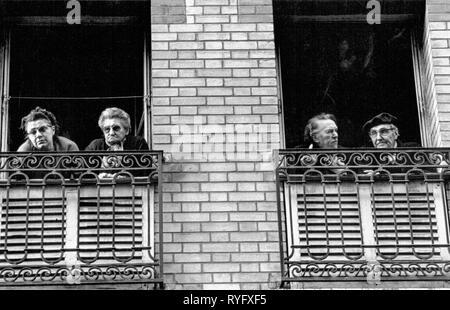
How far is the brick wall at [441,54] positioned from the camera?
1441cm

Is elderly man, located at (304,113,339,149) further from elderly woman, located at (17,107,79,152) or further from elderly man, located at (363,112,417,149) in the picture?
elderly woman, located at (17,107,79,152)

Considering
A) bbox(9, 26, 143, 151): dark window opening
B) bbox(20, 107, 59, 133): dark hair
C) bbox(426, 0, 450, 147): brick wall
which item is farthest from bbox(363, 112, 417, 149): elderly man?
bbox(20, 107, 59, 133): dark hair

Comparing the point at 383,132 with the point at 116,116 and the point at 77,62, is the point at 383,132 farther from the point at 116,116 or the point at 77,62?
the point at 77,62

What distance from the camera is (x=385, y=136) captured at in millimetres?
14633

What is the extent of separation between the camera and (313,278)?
1338 centimetres

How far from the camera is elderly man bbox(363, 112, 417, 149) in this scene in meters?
14.6

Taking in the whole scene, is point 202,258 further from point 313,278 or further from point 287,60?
point 287,60

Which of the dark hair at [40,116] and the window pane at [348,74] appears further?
the window pane at [348,74]

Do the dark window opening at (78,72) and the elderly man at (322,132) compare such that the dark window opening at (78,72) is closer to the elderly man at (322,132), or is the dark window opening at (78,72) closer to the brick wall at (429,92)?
A: the elderly man at (322,132)

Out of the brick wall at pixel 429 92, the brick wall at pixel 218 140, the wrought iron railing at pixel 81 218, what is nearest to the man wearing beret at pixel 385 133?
the brick wall at pixel 429 92

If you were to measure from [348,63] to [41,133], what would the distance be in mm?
3870

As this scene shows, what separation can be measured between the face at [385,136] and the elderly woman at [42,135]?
10.3 ft

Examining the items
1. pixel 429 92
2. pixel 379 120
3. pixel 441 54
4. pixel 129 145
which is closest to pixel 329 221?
pixel 379 120

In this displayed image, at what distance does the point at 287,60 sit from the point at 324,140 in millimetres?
1506
